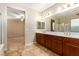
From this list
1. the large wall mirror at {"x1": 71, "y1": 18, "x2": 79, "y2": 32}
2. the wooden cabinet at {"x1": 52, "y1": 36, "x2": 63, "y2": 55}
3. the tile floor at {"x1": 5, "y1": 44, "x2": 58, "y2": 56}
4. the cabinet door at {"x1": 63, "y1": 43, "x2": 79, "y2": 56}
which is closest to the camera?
the large wall mirror at {"x1": 71, "y1": 18, "x2": 79, "y2": 32}

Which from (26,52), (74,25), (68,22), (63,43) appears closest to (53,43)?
(63,43)

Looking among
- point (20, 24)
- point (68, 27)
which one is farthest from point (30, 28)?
point (68, 27)

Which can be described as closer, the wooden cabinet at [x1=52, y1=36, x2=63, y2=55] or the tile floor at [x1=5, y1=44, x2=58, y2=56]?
the tile floor at [x1=5, y1=44, x2=58, y2=56]

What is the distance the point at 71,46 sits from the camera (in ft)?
7.93

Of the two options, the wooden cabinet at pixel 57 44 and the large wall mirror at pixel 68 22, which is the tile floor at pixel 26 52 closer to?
the wooden cabinet at pixel 57 44

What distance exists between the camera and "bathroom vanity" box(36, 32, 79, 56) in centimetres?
229

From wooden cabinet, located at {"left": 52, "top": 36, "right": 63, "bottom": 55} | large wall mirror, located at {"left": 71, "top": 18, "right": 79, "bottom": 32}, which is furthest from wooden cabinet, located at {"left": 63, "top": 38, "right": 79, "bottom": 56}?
large wall mirror, located at {"left": 71, "top": 18, "right": 79, "bottom": 32}

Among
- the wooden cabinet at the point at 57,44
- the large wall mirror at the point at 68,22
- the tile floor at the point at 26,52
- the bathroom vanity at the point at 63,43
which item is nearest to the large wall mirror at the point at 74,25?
the large wall mirror at the point at 68,22

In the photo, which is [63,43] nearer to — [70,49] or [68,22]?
[70,49]

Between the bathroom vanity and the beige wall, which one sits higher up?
the beige wall

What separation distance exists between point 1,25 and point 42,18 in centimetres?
85

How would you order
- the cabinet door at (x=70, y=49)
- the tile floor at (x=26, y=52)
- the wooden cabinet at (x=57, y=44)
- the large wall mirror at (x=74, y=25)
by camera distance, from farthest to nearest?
the wooden cabinet at (x=57, y=44) < the cabinet door at (x=70, y=49) < the tile floor at (x=26, y=52) < the large wall mirror at (x=74, y=25)

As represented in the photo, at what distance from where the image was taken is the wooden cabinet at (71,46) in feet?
7.39

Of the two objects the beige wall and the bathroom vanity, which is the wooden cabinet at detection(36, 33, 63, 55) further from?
the beige wall
